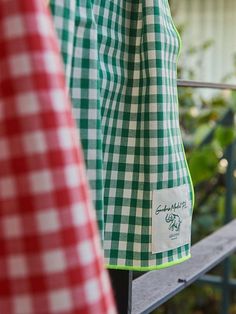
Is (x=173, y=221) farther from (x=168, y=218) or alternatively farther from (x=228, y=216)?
(x=228, y=216)

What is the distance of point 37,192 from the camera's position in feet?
1.01

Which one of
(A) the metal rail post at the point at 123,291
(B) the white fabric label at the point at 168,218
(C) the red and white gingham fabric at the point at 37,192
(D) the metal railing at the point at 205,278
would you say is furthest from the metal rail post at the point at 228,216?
(C) the red and white gingham fabric at the point at 37,192

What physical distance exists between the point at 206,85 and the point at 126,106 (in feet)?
1.57

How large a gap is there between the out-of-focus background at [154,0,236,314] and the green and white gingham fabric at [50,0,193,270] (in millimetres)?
1256

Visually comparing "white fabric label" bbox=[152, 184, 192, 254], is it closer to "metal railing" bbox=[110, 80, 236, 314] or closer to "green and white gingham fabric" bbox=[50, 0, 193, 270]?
"green and white gingham fabric" bbox=[50, 0, 193, 270]

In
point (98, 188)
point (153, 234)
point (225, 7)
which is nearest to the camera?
point (98, 188)

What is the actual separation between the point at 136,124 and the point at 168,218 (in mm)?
97

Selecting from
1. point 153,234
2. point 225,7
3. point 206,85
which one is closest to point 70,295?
point 153,234

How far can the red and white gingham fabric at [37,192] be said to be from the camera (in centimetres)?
31

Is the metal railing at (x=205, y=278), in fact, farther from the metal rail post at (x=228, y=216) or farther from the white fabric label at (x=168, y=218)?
the white fabric label at (x=168, y=218)

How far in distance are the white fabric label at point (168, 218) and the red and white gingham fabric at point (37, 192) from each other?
29cm

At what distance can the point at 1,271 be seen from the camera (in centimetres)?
31

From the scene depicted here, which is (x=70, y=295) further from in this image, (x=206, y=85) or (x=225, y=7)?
(x=225, y=7)

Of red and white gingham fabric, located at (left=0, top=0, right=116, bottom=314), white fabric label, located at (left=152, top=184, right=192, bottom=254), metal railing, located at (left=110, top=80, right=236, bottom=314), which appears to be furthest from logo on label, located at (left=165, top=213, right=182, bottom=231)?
red and white gingham fabric, located at (left=0, top=0, right=116, bottom=314)
